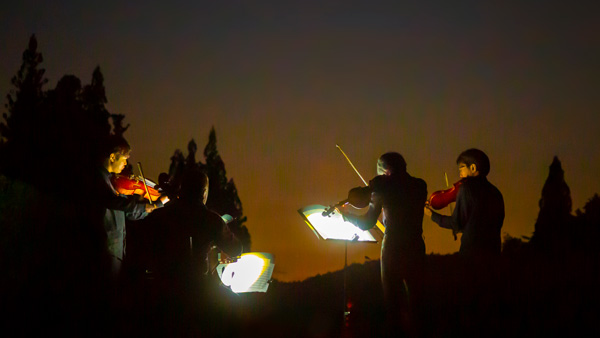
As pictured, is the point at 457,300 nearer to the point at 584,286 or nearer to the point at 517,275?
the point at 517,275

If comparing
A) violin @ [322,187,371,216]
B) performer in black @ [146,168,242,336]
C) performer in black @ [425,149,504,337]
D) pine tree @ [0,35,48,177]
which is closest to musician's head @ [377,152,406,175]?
violin @ [322,187,371,216]

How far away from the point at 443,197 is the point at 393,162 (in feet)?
5.96

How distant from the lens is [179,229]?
5.36m

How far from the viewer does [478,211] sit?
6199mm

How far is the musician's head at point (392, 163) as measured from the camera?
598 centimetres

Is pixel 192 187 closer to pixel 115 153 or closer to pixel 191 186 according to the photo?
pixel 191 186

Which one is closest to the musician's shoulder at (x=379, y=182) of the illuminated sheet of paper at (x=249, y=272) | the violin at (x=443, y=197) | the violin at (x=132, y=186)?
the violin at (x=443, y=197)

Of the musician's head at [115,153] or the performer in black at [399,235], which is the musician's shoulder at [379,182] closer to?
the performer in black at [399,235]

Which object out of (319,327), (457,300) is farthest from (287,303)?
(457,300)

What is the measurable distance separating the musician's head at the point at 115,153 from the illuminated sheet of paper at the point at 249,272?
1.63 m

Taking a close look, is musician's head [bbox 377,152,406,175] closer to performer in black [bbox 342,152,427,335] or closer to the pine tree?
performer in black [bbox 342,152,427,335]

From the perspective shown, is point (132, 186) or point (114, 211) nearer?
point (114, 211)

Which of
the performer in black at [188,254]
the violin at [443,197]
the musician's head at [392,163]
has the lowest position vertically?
the performer in black at [188,254]

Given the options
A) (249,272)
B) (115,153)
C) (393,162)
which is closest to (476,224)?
(393,162)
